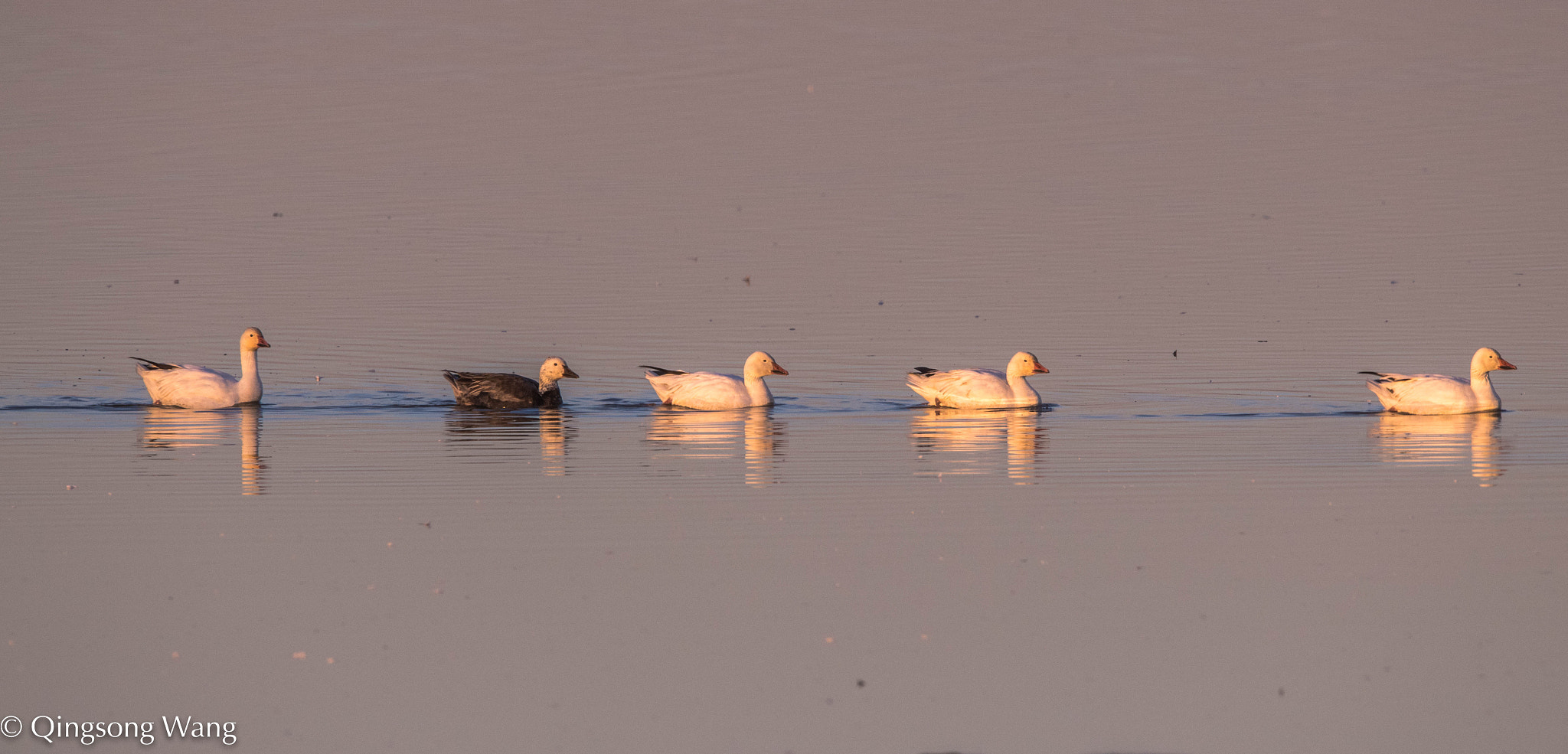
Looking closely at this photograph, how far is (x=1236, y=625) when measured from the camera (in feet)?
32.9

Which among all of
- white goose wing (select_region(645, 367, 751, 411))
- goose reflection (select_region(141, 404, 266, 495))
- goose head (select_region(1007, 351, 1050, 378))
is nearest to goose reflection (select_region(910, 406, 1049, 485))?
goose head (select_region(1007, 351, 1050, 378))

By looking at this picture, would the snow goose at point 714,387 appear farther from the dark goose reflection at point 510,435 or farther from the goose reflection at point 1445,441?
the goose reflection at point 1445,441

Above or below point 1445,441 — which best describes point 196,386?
above

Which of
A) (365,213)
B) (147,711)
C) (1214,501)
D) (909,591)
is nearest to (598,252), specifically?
(365,213)

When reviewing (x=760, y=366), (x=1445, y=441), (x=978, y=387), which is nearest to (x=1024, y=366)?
(x=978, y=387)

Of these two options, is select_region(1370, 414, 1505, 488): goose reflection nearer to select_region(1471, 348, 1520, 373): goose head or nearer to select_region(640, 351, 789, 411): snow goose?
select_region(1471, 348, 1520, 373): goose head

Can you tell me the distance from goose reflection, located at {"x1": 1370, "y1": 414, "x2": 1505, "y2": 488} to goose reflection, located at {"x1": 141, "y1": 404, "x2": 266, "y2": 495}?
8.74m

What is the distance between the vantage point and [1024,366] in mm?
19578

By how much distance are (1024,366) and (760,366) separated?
2585 mm

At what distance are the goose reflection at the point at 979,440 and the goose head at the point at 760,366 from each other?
152cm

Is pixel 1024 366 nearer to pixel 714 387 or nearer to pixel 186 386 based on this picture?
pixel 714 387

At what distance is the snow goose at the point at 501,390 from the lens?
1978 centimetres

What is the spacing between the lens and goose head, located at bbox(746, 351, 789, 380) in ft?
64.3

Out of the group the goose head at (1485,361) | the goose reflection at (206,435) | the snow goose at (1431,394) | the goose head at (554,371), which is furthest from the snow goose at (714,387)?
the goose head at (1485,361)
